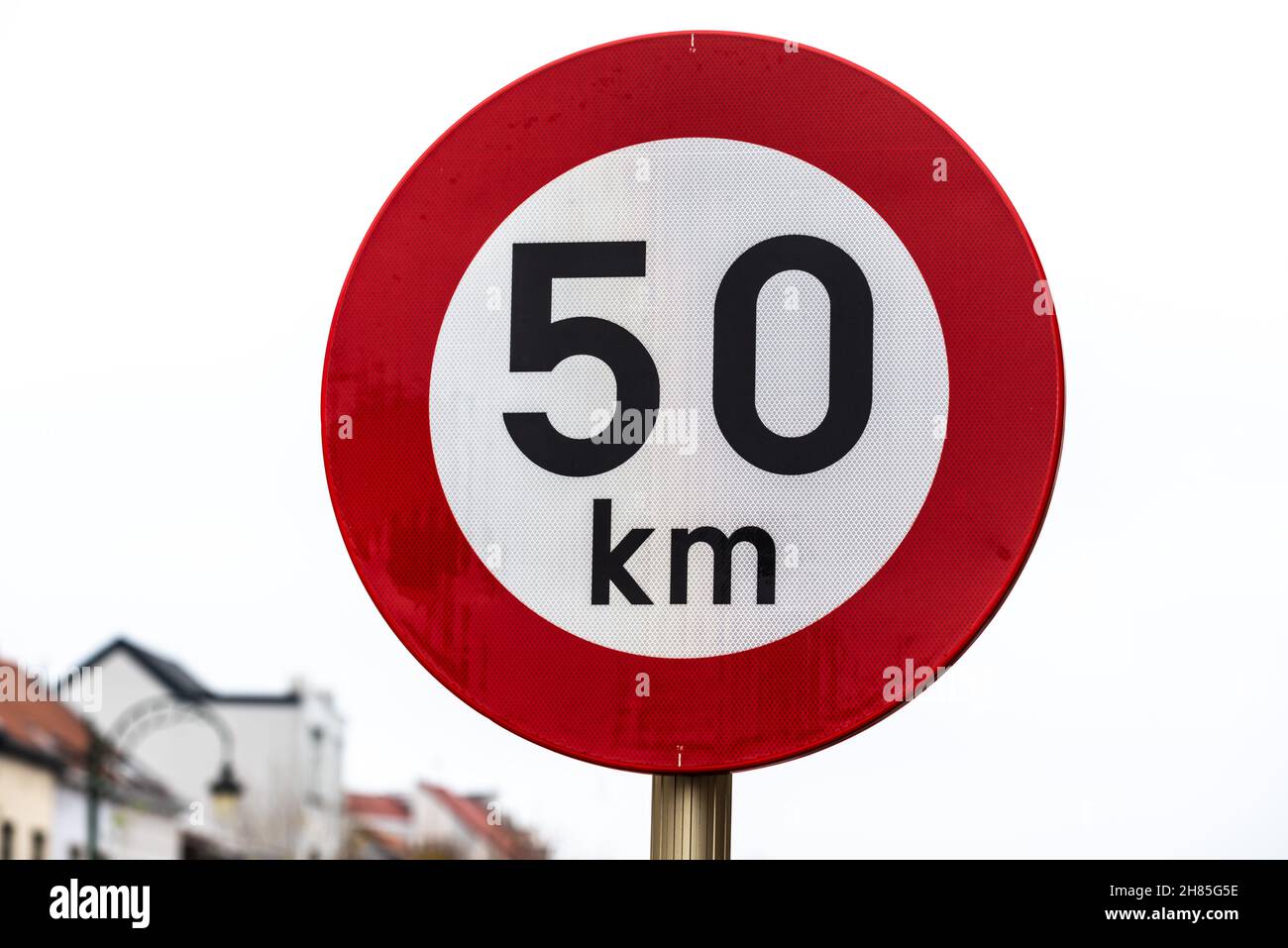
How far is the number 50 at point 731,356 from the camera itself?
1723 millimetres

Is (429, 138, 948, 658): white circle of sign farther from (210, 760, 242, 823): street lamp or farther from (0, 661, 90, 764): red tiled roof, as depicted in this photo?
(0, 661, 90, 764): red tiled roof

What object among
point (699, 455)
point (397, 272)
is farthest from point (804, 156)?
point (397, 272)

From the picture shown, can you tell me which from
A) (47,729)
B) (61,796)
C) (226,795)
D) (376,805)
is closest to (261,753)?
(376,805)

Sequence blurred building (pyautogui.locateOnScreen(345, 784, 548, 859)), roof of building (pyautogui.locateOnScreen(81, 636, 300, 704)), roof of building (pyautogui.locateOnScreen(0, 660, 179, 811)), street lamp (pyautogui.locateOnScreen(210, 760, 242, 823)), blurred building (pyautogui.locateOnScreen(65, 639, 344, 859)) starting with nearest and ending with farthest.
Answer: street lamp (pyautogui.locateOnScreen(210, 760, 242, 823)) → roof of building (pyautogui.locateOnScreen(0, 660, 179, 811)) → roof of building (pyautogui.locateOnScreen(81, 636, 300, 704)) → blurred building (pyautogui.locateOnScreen(65, 639, 344, 859)) → blurred building (pyautogui.locateOnScreen(345, 784, 548, 859))

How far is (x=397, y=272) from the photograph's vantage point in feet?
5.98

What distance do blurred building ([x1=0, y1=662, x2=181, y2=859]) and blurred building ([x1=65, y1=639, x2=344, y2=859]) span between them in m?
4.36

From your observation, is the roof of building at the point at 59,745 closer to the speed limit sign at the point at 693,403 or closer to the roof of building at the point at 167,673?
the roof of building at the point at 167,673

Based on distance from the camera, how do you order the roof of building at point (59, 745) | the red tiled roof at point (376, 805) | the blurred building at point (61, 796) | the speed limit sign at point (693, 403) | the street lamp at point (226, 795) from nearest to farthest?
1. the speed limit sign at point (693, 403)
2. the street lamp at point (226, 795)
3. the blurred building at point (61, 796)
4. the roof of building at point (59, 745)
5. the red tiled roof at point (376, 805)

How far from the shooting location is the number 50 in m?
1.72

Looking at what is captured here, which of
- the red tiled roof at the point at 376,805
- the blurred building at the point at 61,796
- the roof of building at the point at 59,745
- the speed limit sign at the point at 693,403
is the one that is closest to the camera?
the speed limit sign at the point at 693,403

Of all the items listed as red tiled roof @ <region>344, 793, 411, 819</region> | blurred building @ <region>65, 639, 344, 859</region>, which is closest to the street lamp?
blurred building @ <region>65, 639, 344, 859</region>

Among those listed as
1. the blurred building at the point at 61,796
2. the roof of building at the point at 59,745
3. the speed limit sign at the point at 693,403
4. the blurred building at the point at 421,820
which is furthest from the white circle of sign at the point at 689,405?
the blurred building at the point at 421,820
